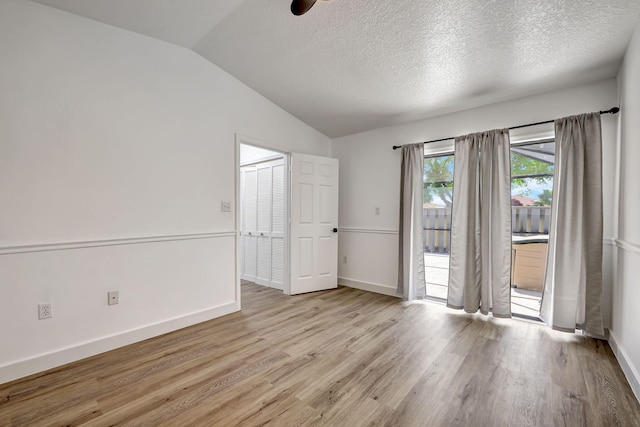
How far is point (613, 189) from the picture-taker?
2.58m

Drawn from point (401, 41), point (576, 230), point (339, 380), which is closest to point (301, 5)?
point (401, 41)

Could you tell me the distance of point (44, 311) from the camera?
2109 mm

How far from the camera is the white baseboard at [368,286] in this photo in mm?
4070

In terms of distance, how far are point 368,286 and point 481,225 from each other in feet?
6.12

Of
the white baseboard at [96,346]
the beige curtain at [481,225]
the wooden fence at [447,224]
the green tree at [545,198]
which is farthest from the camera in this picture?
the wooden fence at [447,224]

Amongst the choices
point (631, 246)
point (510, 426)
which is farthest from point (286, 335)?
point (631, 246)

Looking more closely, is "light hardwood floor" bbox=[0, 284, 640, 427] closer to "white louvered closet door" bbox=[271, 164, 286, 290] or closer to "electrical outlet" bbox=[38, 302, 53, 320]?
"electrical outlet" bbox=[38, 302, 53, 320]

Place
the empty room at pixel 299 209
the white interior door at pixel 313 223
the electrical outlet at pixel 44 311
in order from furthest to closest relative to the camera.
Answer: the white interior door at pixel 313 223, the electrical outlet at pixel 44 311, the empty room at pixel 299 209

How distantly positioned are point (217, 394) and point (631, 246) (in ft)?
10.0

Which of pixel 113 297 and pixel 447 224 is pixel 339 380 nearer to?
pixel 113 297

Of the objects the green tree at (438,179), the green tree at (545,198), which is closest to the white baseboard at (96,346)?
the green tree at (438,179)

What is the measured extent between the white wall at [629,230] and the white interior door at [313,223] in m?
3.09

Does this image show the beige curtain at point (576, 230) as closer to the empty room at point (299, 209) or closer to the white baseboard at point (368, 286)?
the empty room at point (299, 209)

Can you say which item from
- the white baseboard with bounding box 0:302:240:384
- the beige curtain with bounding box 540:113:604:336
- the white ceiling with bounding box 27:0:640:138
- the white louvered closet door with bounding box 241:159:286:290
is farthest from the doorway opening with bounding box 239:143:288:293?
the beige curtain with bounding box 540:113:604:336
